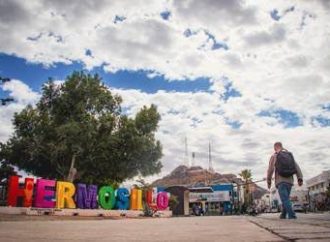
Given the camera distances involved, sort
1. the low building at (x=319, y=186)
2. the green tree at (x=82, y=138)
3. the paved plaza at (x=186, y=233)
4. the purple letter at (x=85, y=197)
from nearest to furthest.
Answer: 1. the paved plaza at (x=186, y=233)
2. the purple letter at (x=85, y=197)
3. the green tree at (x=82, y=138)
4. the low building at (x=319, y=186)

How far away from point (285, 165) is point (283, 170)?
123mm

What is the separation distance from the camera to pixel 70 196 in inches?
1043

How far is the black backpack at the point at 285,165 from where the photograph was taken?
29.6 feet

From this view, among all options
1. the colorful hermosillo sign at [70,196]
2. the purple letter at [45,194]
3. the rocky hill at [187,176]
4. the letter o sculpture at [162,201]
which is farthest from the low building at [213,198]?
the rocky hill at [187,176]

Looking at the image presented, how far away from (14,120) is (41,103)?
3.02m

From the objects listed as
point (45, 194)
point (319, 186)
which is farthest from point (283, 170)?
point (319, 186)

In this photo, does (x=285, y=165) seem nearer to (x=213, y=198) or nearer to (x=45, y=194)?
(x=45, y=194)

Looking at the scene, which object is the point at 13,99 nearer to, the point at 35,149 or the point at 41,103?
the point at 35,149

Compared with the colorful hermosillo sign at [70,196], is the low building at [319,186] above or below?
above

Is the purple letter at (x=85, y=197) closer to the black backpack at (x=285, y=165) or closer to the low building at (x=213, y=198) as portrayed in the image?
the black backpack at (x=285, y=165)

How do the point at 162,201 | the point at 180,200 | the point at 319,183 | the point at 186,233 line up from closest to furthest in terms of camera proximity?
1. the point at 186,233
2. the point at 162,201
3. the point at 180,200
4. the point at 319,183

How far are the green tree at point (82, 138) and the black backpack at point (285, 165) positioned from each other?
27.1 meters

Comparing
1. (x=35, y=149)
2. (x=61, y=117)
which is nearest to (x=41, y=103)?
(x=61, y=117)

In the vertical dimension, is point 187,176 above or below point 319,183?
above
